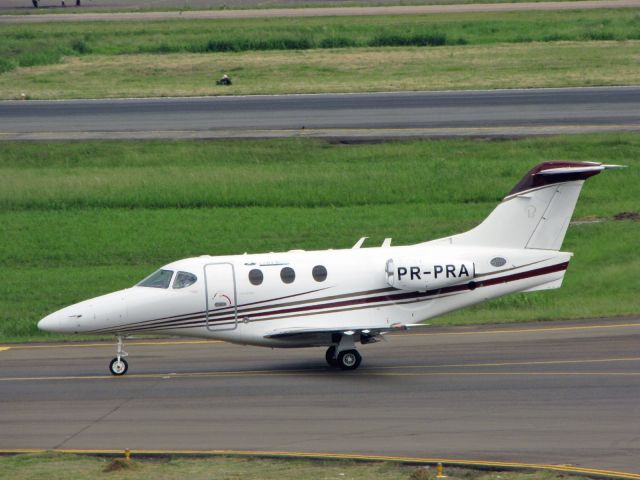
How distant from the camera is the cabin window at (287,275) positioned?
2584 centimetres

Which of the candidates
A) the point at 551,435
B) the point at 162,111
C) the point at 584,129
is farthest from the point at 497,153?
the point at 551,435

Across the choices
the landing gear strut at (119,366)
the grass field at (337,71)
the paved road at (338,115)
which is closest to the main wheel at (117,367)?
the landing gear strut at (119,366)

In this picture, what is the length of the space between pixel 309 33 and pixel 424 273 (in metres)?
60.6

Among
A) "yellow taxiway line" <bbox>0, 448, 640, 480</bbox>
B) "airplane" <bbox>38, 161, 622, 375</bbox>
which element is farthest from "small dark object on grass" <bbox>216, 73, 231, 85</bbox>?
"yellow taxiway line" <bbox>0, 448, 640, 480</bbox>

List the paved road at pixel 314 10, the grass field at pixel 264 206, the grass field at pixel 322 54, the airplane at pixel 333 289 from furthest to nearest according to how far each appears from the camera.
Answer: the paved road at pixel 314 10 → the grass field at pixel 322 54 → the grass field at pixel 264 206 → the airplane at pixel 333 289

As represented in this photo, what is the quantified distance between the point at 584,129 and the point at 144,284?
29.6m

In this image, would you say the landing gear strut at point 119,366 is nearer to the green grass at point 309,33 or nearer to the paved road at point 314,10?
the green grass at point 309,33

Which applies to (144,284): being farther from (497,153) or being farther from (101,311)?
(497,153)

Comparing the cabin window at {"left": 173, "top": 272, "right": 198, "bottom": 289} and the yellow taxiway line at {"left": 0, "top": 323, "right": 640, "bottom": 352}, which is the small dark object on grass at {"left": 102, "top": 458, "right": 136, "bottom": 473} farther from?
A: the yellow taxiway line at {"left": 0, "top": 323, "right": 640, "bottom": 352}

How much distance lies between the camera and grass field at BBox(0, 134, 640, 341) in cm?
3659

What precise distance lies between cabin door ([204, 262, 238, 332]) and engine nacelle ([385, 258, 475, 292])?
3.39 meters

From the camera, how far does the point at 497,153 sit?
48.6 meters

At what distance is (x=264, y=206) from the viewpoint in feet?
147

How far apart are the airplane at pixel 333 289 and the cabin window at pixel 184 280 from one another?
22 millimetres
